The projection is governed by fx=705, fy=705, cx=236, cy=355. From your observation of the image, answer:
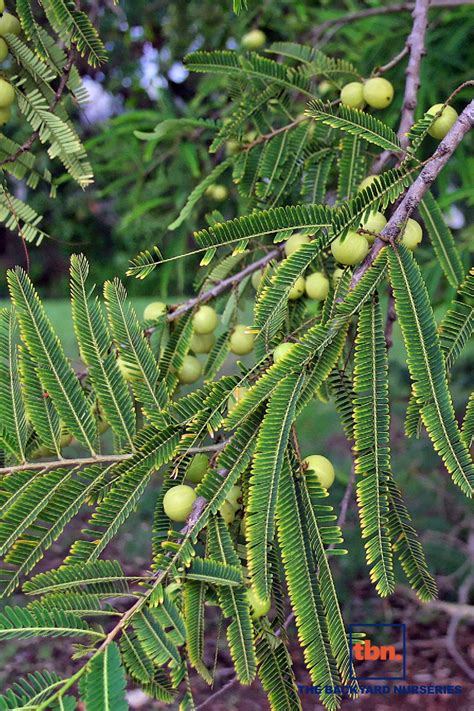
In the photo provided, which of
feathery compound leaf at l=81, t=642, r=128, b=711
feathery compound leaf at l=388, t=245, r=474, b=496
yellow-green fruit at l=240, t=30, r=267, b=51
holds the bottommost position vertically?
feathery compound leaf at l=81, t=642, r=128, b=711

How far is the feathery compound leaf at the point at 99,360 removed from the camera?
107 centimetres

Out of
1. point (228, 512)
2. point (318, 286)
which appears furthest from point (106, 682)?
point (318, 286)

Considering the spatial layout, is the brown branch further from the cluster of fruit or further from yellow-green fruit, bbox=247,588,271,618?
the cluster of fruit

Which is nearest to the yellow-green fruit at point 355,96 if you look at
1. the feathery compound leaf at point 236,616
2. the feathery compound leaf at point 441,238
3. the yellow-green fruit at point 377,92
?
the yellow-green fruit at point 377,92

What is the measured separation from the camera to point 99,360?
3.57 ft

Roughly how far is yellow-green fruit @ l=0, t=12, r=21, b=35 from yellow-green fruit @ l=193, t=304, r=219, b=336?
63cm

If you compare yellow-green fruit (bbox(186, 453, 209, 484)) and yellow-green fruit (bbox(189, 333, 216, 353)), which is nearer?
yellow-green fruit (bbox(186, 453, 209, 484))

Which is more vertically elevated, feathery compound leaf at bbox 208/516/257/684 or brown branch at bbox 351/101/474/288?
brown branch at bbox 351/101/474/288

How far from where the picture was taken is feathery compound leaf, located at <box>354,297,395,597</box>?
93 cm

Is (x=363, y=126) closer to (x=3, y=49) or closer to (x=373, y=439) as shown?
(x=373, y=439)

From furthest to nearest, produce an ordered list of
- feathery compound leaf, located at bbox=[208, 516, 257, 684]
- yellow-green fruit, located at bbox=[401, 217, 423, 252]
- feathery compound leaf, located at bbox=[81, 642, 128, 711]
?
yellow-green fruit, located at bbox=[401, 217, 423, 252] < feathery compound leaf, located at bbox=[208, 516, 257, 684] < feathery compound leaf, located at bbox=[81, 642, 128, 711]

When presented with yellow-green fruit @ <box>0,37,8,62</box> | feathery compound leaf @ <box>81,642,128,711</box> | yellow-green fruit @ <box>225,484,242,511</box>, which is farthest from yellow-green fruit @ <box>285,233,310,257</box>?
feathery compound leaf @ <box>81,642,128,711</box>

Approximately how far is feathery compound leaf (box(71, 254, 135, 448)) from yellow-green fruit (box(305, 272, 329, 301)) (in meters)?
0.41

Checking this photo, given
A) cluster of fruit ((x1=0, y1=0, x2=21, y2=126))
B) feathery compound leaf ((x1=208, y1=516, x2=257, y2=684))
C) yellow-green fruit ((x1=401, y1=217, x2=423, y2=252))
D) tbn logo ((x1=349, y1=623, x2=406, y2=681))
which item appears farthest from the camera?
tbn logo ((x1=349, y1=623, x2=406, y2=681))
